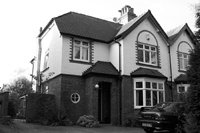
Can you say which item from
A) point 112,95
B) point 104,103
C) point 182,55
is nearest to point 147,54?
point 182,55

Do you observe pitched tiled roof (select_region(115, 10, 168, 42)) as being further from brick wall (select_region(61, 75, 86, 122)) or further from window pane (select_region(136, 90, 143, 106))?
brick wall (select_region(61, 75, 86, 122))

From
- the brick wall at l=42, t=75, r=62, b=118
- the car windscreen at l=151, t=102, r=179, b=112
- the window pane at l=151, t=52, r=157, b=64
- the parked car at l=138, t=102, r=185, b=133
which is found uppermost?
the window pane at l=151, t=52, r=157, b=64

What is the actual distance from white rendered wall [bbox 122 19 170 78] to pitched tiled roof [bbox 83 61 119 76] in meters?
0.95

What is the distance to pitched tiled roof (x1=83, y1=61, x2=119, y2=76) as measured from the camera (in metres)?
18.3

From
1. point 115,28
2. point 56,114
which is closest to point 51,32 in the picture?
point 115,28

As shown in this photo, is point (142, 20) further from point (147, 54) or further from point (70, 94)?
point (70, 94)

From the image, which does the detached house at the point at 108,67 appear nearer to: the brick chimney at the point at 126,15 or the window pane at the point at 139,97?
the window pane at the point at 139,97

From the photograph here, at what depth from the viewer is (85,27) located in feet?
69.7

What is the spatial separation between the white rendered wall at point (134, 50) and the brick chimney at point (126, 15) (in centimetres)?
557

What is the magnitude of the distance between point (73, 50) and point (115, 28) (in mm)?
6716

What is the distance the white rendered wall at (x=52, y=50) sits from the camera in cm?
1927

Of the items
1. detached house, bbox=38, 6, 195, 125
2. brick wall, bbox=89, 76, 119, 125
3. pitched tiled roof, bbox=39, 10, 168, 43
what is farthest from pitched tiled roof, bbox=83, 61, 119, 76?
pitched tiled roof, bbox=39, 10, 168, 43

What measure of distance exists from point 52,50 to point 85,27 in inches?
139

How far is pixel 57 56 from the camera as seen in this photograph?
19.5m
